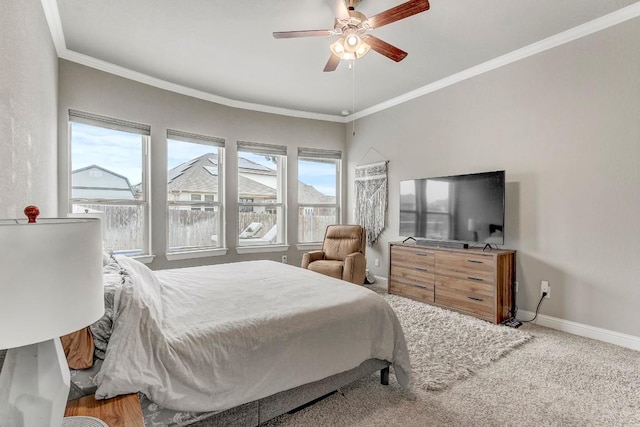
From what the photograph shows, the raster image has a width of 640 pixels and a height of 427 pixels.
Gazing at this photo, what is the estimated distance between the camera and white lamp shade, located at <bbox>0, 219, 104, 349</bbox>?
1.92 feet

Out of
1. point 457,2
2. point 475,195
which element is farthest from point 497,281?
point 457,2

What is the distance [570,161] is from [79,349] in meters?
3.87

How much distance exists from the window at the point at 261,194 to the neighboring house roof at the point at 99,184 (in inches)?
59.8

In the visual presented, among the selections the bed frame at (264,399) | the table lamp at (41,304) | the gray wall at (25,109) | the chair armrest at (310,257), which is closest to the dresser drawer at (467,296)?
the chair armrest at (310,257)

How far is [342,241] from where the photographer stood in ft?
14.7

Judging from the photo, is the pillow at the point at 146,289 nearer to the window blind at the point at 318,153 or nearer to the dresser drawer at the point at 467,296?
the dresser drawer at the point at 467,296

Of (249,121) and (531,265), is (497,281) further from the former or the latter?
(249,121)

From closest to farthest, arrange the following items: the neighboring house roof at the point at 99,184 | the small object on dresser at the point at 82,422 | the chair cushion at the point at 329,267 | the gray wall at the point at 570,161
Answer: the small object on dresser at the point at 82,422
the gray wall at the point at 570,161
the neighboring house roof at the point at 99,184
the chair cushion at the point at 329,267

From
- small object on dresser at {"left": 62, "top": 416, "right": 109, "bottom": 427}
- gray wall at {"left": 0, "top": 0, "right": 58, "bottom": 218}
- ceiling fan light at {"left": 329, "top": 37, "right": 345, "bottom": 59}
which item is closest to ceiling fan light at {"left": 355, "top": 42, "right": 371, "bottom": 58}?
ceiling fan light at {"left": 329, "top": 37, "right": 345, "bottom": 59}

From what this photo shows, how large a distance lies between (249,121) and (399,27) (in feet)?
8.82

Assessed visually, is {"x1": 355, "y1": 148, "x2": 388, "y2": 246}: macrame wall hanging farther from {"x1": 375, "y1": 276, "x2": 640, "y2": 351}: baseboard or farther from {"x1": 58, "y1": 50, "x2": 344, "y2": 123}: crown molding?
{"x1": 375, "y1": 276, "x2": 640, "y2": 351}: baseboard

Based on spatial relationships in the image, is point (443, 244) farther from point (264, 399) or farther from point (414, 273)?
point (264, 399)

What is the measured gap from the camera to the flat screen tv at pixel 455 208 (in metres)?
3.25

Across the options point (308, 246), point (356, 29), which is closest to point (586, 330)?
point (356, 29)
